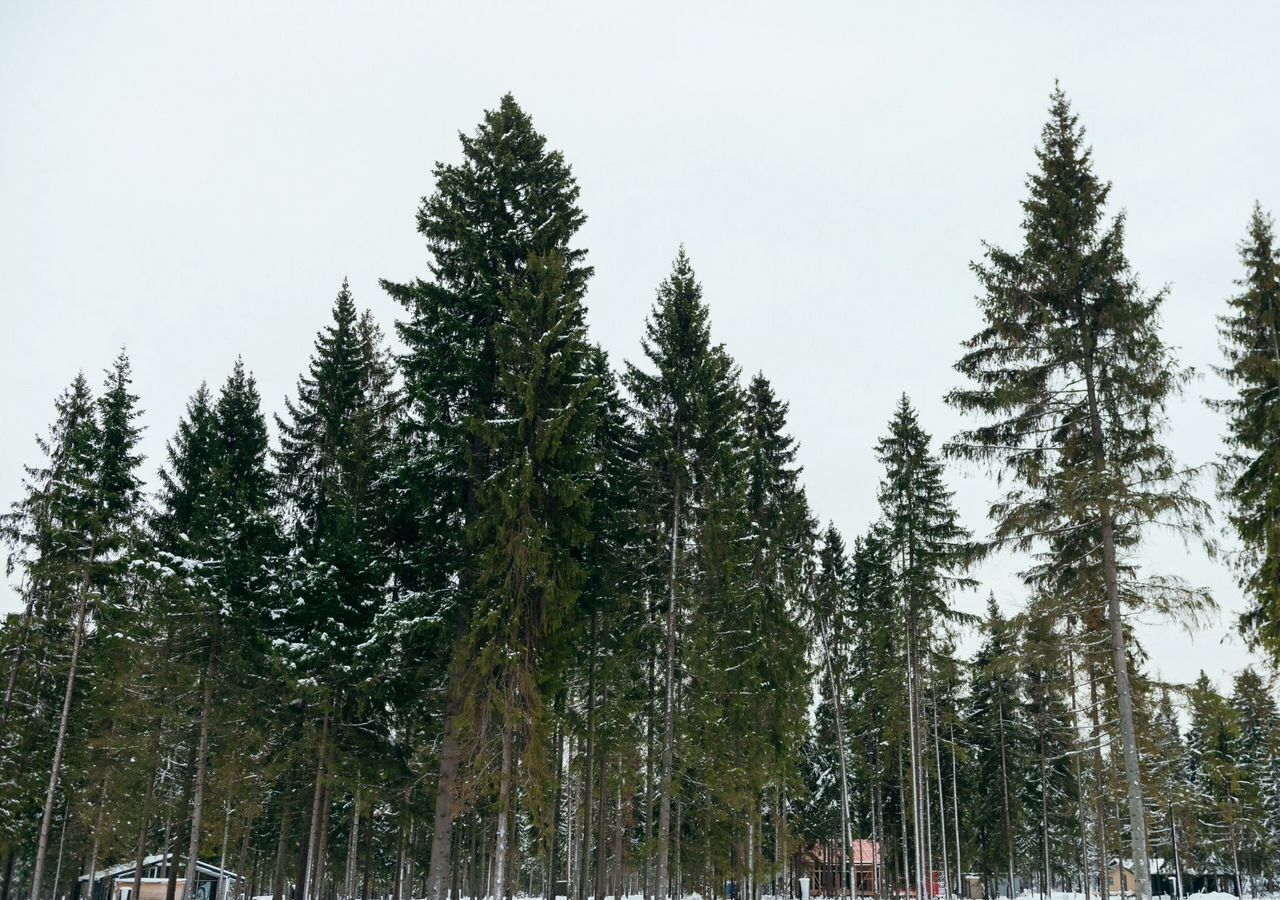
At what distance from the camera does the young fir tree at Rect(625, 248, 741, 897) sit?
24719mm

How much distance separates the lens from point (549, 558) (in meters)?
20.3

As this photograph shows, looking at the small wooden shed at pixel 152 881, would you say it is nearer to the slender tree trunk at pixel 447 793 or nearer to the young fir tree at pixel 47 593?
the young fir tree at pixel 47 593

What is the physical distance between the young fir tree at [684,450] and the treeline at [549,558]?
96 millimetres

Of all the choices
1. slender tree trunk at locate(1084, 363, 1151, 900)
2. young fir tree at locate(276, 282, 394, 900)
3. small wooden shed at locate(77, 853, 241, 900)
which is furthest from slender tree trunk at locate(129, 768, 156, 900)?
slender tree trunk at locate(1084, 363, 1151, 900)

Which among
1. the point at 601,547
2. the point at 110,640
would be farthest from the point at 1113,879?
the point at 110,640

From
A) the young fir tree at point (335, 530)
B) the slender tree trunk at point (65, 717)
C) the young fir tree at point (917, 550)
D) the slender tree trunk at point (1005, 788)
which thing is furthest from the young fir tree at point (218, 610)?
the slender tree trunk at point (1005, 788)

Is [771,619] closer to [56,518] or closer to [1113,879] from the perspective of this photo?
[56,518]

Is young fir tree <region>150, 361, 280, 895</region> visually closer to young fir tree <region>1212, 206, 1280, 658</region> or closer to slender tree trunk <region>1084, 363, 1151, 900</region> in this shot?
slender tree trunk <region>1084, 363, 1151, 900</region>

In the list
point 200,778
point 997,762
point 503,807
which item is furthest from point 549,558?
point 997,762

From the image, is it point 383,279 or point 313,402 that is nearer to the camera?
point 383,279

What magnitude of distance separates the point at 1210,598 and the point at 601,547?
14.3m

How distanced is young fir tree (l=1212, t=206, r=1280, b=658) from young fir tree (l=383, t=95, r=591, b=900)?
52.6ft

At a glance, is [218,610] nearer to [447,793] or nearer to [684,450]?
[447,793]

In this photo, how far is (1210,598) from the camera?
17.3 m
